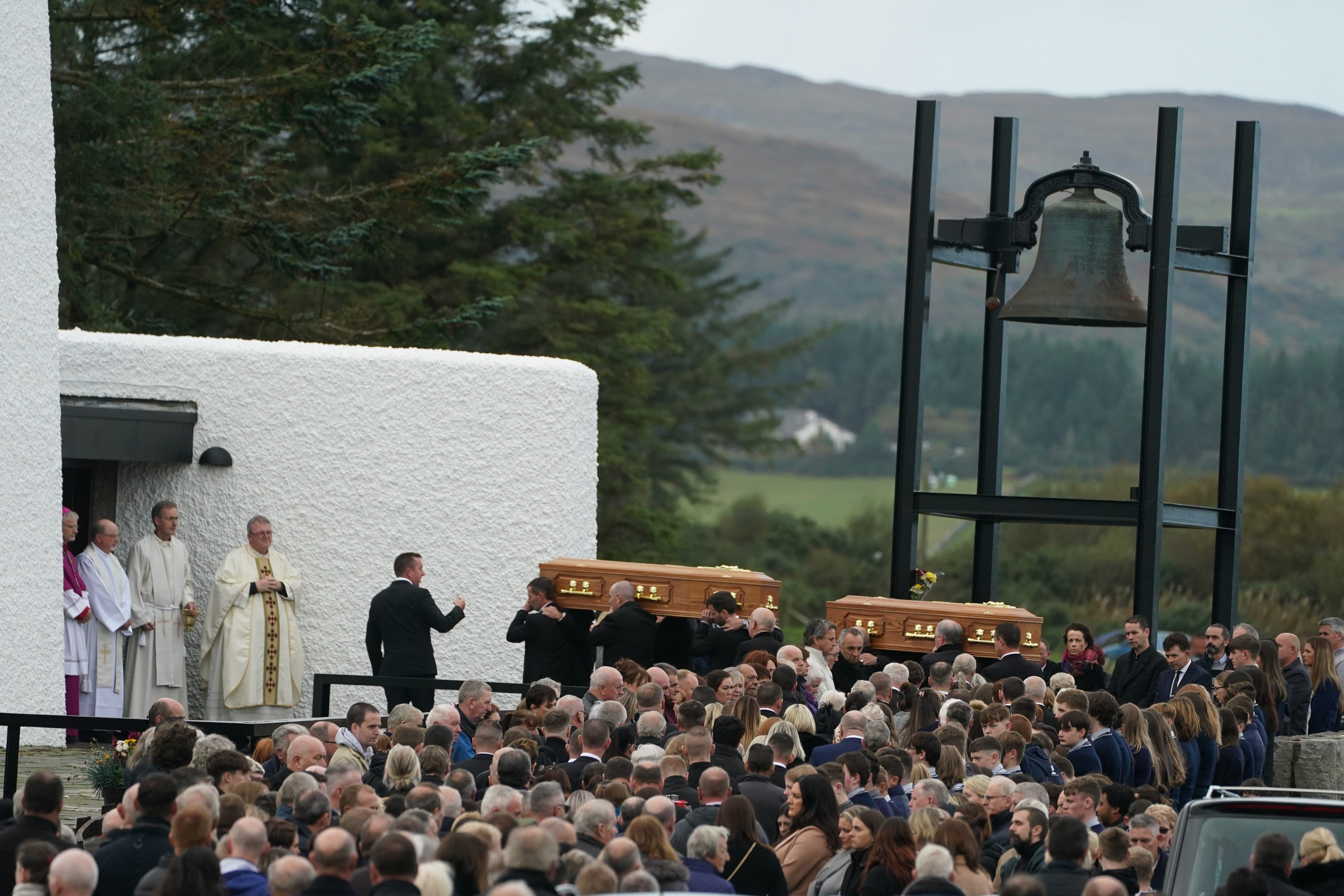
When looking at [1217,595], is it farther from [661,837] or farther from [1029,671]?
[661,837]

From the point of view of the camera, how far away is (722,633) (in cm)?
1390

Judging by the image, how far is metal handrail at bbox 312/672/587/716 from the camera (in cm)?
1321

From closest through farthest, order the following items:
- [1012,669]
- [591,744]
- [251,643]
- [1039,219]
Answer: [591,744] < [1012,669] < [251,643] < [1039,219]

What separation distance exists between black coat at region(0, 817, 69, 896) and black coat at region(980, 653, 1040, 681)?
7.40m

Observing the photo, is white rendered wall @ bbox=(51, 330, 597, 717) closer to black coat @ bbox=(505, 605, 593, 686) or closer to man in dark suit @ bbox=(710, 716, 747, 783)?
black coat @ bbox=(505, 605, 593, 686)

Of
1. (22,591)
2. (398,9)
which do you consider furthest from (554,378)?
(398,9)

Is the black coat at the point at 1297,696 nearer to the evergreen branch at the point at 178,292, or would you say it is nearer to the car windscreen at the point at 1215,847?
the car windscreen at the point at 1215,847

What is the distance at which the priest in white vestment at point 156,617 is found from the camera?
14.8m

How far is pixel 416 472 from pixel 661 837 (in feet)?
29.0

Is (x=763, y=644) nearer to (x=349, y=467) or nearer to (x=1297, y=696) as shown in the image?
(x=1297, y=696)

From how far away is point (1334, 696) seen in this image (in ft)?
47.4

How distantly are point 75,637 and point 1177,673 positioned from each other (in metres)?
8.00

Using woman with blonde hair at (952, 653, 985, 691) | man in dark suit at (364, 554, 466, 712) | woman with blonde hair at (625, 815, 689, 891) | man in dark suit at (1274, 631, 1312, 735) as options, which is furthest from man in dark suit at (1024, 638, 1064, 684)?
woman with blonde hair at (625, 815, 689, 891)

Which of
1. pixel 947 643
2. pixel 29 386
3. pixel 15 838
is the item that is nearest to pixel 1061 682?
pixel 947 643
